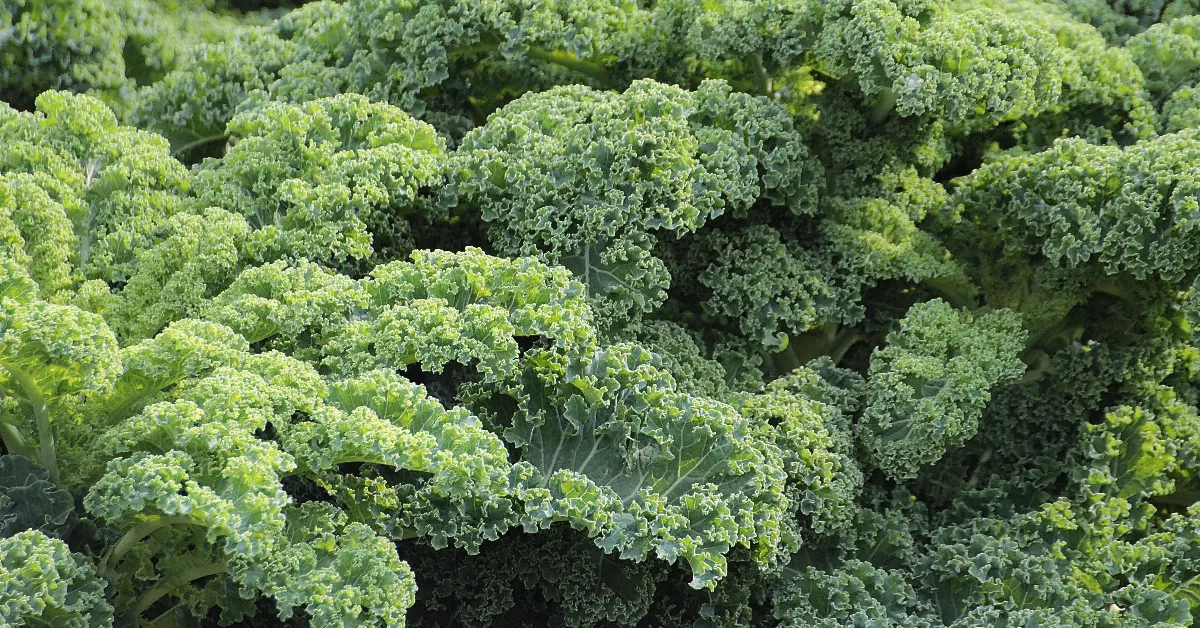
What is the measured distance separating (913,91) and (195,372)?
2.84 m

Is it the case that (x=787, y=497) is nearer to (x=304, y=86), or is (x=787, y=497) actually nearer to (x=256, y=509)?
(x=256, y=509)

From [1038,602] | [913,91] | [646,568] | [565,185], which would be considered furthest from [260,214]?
[1038,602]

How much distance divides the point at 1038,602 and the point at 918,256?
4.84 ft

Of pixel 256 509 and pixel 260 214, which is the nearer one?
pixel 256 509

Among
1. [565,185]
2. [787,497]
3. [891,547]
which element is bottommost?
[891,547]

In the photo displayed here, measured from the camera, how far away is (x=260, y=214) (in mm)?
4621

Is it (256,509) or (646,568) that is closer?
(256,509)

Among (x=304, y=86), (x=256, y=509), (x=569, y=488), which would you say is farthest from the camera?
(x=304, y=86)

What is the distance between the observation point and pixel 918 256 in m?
5.07

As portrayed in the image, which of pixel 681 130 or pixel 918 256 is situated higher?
pixel 681 130

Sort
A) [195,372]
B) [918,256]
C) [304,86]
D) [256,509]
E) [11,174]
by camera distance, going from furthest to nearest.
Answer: [304,86], [918,256], [11,174], [195,372], [256,509]

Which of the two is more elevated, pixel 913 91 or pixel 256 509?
pixel 913 91

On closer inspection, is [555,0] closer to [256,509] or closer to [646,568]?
[646,568]

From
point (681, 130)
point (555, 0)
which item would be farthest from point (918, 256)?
point (555, 0)
